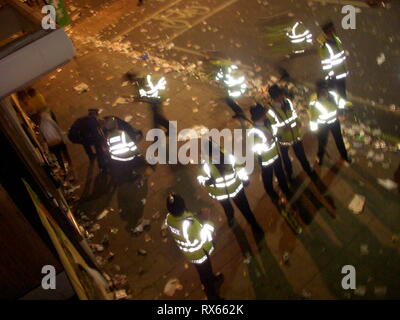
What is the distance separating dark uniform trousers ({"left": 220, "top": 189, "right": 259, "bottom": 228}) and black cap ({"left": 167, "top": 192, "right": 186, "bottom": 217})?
50.0 inches

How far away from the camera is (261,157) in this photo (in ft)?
18.8

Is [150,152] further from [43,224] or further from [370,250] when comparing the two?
[370,250]

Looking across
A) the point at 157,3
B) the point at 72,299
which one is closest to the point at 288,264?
the point at 72,299

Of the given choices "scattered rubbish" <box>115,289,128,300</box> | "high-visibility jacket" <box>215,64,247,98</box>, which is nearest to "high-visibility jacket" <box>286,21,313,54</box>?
"high-visibility jacket" <box>215,64,247,98</box>

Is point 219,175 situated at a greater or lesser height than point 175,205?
lesser

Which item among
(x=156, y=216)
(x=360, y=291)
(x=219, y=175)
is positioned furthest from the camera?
(x=156, y=216)

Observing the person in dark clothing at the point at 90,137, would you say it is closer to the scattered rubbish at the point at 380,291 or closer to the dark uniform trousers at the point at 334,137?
the dark uniform trousers at the point at 334,137

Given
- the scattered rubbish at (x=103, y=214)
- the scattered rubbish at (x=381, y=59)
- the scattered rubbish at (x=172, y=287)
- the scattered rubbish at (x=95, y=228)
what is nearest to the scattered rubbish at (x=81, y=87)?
the scattered rubbish at (x=103, y=214)

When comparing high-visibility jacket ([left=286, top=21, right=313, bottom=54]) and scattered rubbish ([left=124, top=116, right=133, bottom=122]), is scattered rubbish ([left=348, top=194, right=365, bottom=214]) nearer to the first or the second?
high-visibility jacket ([left=286, top=21, right=313, bottom=54])

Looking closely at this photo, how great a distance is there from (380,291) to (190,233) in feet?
9.06

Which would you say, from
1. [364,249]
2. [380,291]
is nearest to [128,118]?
[364,249]

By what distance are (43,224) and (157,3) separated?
15.0 m

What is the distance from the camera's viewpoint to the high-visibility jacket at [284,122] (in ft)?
18.5

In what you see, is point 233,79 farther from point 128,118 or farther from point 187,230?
point 187,230
